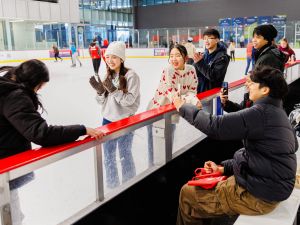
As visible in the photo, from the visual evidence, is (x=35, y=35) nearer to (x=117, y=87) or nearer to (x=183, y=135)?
(x=117, y=87)

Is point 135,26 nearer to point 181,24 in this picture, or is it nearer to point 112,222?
point 181,24

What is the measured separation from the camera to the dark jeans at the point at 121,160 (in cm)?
188

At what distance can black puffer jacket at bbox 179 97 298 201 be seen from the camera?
5.20ft

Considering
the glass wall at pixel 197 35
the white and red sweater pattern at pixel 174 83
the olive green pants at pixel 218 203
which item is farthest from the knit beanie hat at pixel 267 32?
the glass wall at pixel 197 35

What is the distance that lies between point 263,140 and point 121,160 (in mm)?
816

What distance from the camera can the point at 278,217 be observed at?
5.58 feet

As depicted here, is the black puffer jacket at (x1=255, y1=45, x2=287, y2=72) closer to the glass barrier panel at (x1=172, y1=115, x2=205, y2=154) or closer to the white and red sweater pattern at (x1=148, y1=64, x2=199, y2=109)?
the white and red sweater pattern at (x1=148, y1=64, x2=199, y2=109)

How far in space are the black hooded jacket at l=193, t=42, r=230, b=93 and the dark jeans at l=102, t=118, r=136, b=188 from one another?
4.25 ft

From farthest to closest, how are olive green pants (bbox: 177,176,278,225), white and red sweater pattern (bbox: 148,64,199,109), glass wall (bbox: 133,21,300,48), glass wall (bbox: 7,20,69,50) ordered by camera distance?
1. glass wall (bbox: 7,20,69,50)
2. glass wall (bbox: 133,21,300,48)
3. white and red sweater pattern (bbox: 148,64,199,109)
4. olive green pants (bbox: 177,176,278,225)

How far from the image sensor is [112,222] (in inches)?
73.8

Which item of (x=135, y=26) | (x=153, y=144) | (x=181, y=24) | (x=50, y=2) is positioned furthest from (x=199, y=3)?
(x=153, y=144)

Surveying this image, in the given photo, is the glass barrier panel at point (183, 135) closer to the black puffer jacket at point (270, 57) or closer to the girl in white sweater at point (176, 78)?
the girl in white sweater at point (176, 78)

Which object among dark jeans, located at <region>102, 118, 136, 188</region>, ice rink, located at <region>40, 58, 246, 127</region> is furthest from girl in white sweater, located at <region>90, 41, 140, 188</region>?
ice rink, located at <region>40, 58, 246, 127</region>

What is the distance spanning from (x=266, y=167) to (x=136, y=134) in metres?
0.79
